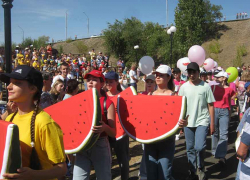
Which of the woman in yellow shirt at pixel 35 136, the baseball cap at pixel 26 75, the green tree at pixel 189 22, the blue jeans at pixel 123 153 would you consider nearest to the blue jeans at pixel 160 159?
the blue jeans at pixel 123 153

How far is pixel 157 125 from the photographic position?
352cm

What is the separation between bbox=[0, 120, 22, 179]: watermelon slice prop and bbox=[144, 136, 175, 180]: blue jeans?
234 cm

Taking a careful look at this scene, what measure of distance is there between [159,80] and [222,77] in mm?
2688

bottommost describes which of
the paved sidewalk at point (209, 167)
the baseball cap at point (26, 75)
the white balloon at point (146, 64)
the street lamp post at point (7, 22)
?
the paved sidewalk at point (209, 167)

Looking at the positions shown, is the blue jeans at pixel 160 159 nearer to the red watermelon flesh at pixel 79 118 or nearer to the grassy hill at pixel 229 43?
the red watermelon flesh at pixel 79 118

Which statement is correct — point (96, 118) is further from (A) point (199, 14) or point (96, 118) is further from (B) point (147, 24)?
(B) point (147, 24)

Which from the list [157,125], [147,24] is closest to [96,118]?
[157,125]

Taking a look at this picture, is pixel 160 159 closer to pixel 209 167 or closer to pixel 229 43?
pixel 209 167

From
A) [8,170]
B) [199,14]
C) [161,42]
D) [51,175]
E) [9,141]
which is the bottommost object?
[51,175]

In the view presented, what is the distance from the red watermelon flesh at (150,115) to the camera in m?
3.42

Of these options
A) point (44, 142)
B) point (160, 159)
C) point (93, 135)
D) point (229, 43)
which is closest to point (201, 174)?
point (160, 159)

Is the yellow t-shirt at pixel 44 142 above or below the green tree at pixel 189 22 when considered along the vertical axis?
below

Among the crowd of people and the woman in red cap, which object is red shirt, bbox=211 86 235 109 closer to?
the crowd of people

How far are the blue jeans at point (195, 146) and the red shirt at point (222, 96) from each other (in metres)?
1.54
